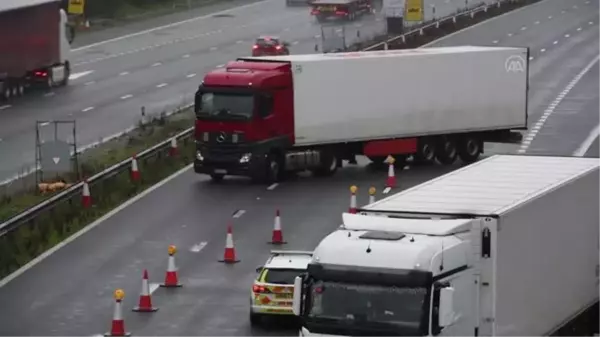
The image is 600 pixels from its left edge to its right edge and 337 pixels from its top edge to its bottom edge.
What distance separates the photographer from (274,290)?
2725 centimetres

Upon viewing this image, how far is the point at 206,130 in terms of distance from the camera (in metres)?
43.8

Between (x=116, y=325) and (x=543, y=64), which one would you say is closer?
(x=116, y=325)

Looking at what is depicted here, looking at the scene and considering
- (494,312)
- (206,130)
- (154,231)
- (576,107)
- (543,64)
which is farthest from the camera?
(543,64)

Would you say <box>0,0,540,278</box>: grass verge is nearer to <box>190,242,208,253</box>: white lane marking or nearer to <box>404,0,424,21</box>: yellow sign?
<box>190,242,208,253</box>: white lane marking

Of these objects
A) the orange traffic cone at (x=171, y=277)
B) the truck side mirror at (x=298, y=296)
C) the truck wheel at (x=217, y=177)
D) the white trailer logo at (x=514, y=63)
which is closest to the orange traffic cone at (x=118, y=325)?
the orange traffic cone at (x=171, y=277)

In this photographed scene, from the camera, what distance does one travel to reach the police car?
1072 inches

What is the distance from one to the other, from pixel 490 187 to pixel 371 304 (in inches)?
171

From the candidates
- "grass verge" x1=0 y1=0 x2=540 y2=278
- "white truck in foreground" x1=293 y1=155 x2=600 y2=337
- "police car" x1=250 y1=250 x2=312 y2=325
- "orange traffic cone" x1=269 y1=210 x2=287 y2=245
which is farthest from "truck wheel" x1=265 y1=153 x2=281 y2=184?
"white truck in foreground" x1=293 y1=155 x2=600 y2=337

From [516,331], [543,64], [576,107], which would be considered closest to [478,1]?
[543,64]

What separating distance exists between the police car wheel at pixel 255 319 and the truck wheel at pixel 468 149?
68.1 ft

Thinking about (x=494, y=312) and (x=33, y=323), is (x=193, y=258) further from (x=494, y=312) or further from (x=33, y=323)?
(x=494, y=312)

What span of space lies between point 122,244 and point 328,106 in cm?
1131

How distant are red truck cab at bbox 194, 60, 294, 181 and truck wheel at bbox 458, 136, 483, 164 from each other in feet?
19.6

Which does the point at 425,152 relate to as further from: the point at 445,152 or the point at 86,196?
the point at 86,196
